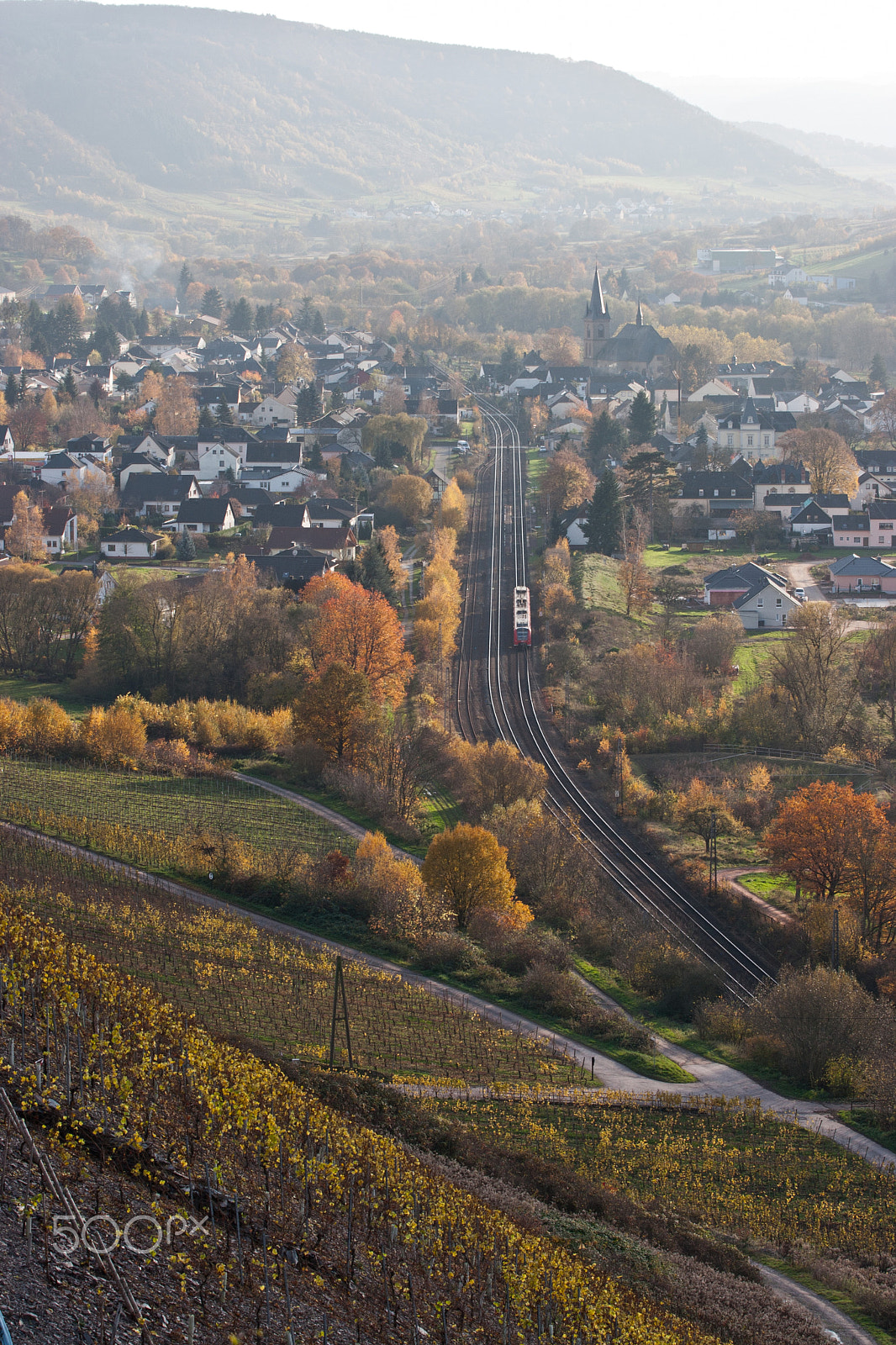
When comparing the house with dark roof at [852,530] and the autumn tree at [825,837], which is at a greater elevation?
the house with dark roof at [852,530]

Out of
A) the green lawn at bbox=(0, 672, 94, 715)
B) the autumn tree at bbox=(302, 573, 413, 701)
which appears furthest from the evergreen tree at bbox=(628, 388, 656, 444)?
the green lawn at bbox=(0, 672, 94, 715)

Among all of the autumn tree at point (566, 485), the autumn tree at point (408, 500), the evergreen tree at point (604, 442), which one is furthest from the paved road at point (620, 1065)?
the evergreen tree at point (604, 442)

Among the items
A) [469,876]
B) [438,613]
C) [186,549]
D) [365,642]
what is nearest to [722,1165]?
[469,876]

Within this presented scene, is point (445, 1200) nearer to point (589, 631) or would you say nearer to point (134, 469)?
point (589, 631)

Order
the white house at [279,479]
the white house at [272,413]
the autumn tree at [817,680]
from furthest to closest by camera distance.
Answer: the white house at [272,413] < the white house at [279,479] < the autumn tree at [817,680]

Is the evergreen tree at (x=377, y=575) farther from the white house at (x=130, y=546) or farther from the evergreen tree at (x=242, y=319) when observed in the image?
the evergreen tree at (x=242, y=319)

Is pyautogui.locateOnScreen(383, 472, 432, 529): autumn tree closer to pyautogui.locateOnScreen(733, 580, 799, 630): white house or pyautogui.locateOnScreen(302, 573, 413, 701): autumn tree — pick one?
pyautogui.locateOnScreen(733, 580, 799, 630): white house

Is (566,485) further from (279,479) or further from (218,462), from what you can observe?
(218,462)

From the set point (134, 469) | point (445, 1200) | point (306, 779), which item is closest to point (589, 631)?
point (306, 779)
